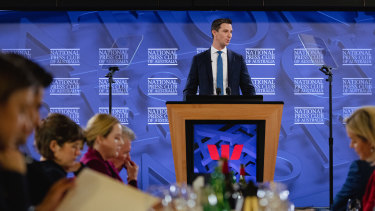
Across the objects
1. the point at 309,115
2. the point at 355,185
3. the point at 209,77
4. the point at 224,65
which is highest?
the point at 224,65

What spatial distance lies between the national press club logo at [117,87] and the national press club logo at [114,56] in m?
0.24

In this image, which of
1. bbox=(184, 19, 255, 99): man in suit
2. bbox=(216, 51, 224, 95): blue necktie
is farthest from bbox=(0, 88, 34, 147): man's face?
bbox=(216, 51, 224, 95): blue necktie

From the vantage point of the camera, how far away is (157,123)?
7.50m

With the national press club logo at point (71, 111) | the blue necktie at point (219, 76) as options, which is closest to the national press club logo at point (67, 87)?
the national press club logo at point (71, 111)

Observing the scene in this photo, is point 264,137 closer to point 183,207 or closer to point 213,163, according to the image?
point 213,163

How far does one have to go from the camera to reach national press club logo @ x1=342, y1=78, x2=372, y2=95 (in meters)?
7.61

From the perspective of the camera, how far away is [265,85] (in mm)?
7582

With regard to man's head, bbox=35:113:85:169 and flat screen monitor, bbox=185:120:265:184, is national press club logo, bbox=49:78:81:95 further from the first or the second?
man's head, bbox=35:113:85:169

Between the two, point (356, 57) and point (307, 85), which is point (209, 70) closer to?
point (307, 85)

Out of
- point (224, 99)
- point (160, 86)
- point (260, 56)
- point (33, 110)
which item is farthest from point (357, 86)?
point (33, 110)

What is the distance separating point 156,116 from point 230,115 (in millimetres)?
3372

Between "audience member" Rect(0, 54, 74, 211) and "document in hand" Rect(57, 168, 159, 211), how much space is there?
277mm

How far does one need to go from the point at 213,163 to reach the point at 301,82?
12.1 ft

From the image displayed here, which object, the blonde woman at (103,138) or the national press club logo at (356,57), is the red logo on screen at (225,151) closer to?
the blonde woman at (103,138)
